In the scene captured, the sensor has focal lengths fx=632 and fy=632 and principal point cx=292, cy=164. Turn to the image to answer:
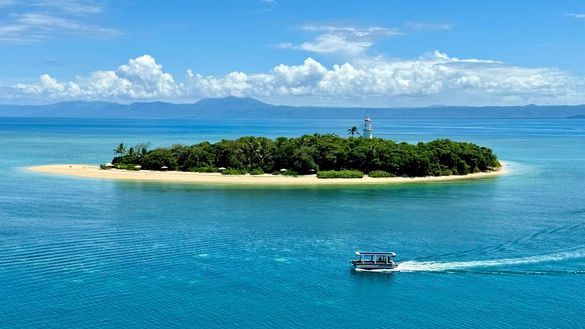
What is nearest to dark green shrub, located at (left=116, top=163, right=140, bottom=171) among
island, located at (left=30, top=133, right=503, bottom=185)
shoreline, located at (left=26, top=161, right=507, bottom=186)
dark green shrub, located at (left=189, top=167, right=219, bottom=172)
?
island, located at (left=30, top=133, right=503, bottom=185)

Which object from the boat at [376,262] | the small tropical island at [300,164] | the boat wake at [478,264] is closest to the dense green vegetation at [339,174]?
the small tropical island at [300,164]

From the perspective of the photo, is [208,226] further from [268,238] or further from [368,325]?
[368,325]

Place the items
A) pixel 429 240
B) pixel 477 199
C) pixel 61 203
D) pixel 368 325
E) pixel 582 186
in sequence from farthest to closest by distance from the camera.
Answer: pixel 582 186, pixel 477 199, pixel 61 203, pixel 429 240, pixel 368 325

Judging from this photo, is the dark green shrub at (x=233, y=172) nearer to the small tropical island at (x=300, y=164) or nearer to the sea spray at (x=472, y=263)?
the small tropical island at (x=300, y=164)

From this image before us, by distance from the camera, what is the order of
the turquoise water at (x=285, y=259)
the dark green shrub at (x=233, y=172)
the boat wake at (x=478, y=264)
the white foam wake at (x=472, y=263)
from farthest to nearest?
the dark green shrub at (x=233, y=172) < the white foam wake at (x=472, y=263) < the boat wake at (x=478, y=264) < the turquoise water at (x=285, y=259)

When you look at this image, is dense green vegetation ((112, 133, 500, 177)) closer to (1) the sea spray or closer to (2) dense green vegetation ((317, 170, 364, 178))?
(2) dense green vegetation ((317, 170, 364, 178))

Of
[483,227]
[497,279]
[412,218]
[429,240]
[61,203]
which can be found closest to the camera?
[497,279]

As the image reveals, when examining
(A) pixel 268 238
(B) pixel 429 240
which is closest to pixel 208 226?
(A) pixel 268 238
